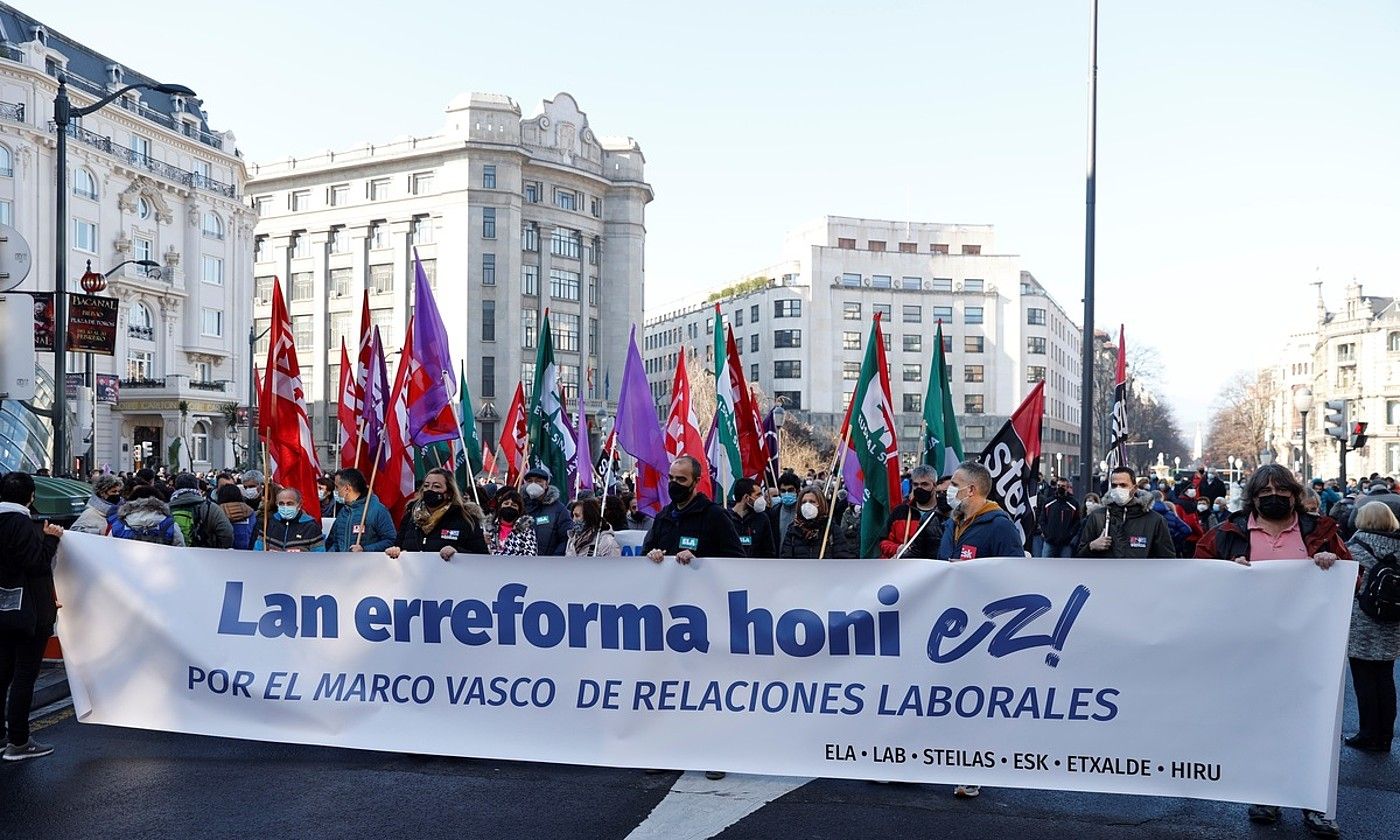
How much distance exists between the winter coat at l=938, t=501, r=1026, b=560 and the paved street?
1258 mm

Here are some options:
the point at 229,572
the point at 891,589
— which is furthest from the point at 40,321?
the point at 891,589

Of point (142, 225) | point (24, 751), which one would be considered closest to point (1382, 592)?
point (24, 751)

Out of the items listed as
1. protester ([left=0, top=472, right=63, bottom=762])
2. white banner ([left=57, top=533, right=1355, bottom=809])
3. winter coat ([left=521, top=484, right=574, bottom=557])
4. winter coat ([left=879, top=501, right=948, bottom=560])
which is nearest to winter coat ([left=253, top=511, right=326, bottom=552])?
winter coat ([left=521, top=484, right=574, bottom=557])

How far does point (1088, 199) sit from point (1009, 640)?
12.3m

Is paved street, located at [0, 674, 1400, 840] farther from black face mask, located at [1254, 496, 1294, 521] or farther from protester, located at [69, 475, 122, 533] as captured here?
protester, located at [69, 475, 122, 533]

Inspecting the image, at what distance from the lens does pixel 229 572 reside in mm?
6988

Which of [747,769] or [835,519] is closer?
[747,769]

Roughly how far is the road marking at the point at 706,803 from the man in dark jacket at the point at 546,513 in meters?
3.96

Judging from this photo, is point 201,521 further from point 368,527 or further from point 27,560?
point 27,560

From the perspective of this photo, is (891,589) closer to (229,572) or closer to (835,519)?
(229,572)

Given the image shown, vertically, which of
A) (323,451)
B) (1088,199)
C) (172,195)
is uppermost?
(172,195)

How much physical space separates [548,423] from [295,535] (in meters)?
5.68

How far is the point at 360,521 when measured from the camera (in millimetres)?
9562

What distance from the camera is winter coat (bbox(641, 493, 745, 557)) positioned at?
705 cm
